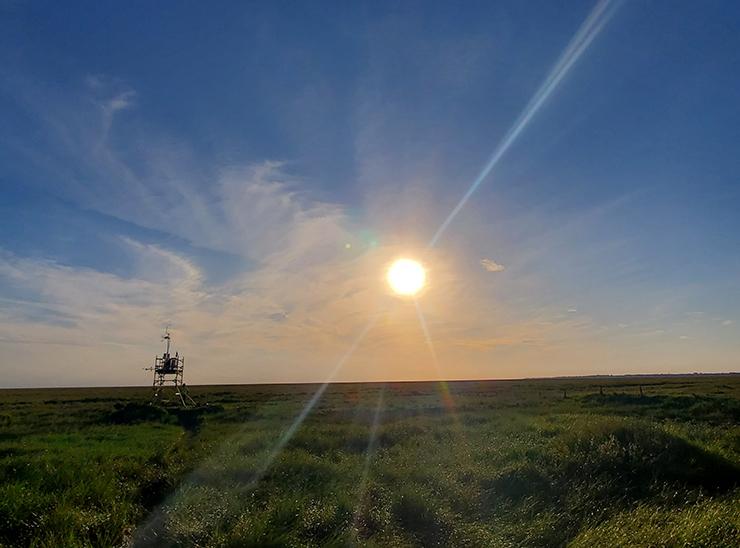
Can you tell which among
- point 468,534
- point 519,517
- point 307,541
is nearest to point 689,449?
point 519,517

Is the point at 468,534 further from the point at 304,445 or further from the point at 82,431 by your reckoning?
the point at 82,431

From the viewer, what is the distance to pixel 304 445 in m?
19.6

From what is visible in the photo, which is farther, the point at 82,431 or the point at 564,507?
the point at 82,431

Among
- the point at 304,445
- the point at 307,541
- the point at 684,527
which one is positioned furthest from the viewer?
the point at 304,445

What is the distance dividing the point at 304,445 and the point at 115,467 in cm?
690

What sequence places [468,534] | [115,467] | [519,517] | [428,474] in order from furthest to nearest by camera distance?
[115,467]
[428,474]
[519,517]
[468,534]

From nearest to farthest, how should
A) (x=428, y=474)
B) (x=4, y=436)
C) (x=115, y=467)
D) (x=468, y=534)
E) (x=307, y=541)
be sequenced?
(x=307, y=541) < (x=468, y=534) < (x=428, y=474) < (x=115, y=467) < (x=4, y=436)

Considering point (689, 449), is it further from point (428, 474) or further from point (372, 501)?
point (372, 501)

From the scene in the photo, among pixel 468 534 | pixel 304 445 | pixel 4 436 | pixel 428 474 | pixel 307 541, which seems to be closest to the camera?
pixel 307 541

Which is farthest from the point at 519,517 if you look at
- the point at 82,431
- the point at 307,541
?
the point at 82,431

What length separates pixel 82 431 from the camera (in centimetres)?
2772

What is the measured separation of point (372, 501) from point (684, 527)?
19.4ft

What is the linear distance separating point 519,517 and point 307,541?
14.4 feet

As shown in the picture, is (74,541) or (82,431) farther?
Result: (82,431)
